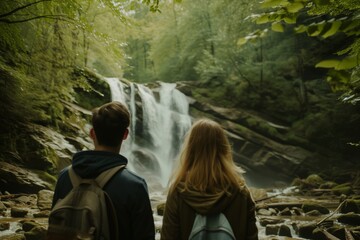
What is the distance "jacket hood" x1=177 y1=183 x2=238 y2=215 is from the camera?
2176 millimetres

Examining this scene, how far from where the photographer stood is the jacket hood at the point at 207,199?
218cm

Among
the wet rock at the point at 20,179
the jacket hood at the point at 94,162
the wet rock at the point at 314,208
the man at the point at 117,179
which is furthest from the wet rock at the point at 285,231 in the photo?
the wet rock at the point at 20,179

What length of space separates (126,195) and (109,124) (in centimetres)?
50

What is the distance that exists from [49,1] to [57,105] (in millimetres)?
7412

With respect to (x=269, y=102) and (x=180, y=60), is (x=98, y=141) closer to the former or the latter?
(x=269, y=102)

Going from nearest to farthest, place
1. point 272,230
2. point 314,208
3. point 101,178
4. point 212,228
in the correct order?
point 101,178 → point 212,228 → point 272,230 → point 314,208

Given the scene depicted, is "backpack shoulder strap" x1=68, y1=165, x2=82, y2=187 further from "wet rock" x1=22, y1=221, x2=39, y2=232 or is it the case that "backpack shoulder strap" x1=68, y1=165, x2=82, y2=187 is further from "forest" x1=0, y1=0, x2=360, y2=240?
"forest" x1=0, y1=0, x2=360, y2=240

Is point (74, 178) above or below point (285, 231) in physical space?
above

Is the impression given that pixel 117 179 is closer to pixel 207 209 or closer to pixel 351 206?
pixel 207 209

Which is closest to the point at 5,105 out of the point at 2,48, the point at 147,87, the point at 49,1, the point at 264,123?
the point at 2,48

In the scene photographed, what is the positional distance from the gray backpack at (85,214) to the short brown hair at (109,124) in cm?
27

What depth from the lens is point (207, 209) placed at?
2.17 metres

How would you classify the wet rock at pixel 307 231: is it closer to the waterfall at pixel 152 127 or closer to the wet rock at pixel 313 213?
the wet rock at pixel 313 213

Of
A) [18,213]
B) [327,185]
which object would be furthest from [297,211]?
[18,213]
